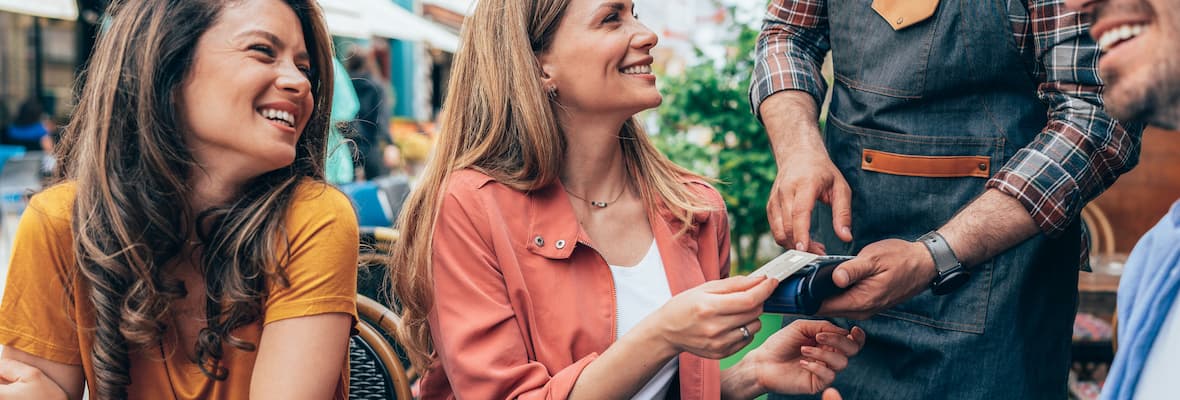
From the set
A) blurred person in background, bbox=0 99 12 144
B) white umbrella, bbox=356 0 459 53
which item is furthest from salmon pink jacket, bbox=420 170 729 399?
blurred person in background, bbox=0 99 12 144

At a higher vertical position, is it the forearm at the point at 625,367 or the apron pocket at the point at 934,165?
the apron pocket at the point at 934,165

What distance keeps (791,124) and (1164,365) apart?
972mm

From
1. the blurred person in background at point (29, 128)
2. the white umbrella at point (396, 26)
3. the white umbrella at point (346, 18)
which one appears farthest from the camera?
the blurred person in background at point (29, 128)

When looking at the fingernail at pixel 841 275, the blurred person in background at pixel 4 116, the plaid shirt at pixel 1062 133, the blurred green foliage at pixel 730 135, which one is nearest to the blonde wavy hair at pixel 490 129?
the fingernail at pixel 841 275

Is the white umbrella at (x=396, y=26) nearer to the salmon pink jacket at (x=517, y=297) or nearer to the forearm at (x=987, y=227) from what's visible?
the salmon pink jacket at (x=517, y=297)

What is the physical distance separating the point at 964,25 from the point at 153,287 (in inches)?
61.3

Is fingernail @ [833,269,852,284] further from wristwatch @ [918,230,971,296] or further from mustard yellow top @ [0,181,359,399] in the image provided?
mustard yellow top @ [0,181,359,399]

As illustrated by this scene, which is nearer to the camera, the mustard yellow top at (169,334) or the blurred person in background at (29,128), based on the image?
the mustard yellow top at (169,334)

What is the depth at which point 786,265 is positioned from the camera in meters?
1.55

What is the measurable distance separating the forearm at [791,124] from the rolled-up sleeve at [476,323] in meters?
0.59

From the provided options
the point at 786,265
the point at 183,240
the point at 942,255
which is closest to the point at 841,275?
the point at 786,265

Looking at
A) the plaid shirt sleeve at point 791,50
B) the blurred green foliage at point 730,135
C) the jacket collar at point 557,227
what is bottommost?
the blurred green foliage at point 730,135

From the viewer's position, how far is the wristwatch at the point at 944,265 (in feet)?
5.57

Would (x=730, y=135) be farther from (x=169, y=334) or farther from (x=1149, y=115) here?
(x=1149, y=115)
